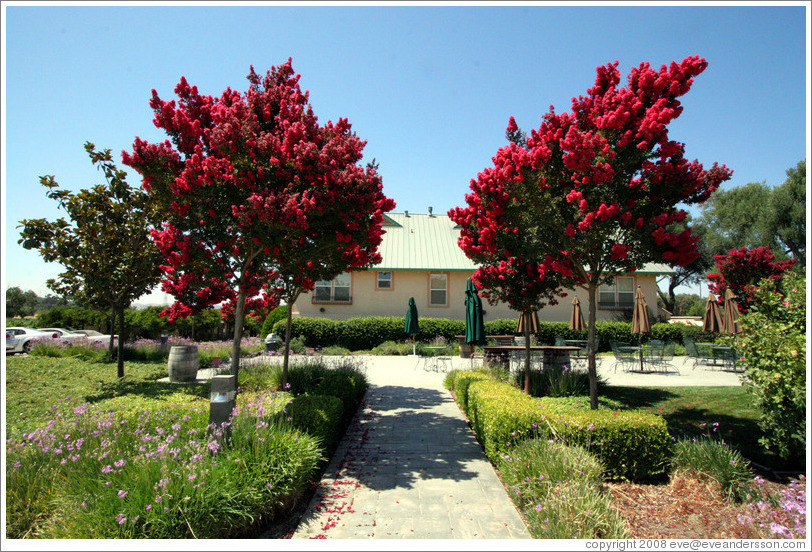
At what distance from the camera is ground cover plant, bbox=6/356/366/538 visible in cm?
318

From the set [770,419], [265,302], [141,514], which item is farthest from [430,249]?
[141,514]

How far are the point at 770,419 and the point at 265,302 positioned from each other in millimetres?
8245

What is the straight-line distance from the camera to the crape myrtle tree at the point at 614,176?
18.5 ft

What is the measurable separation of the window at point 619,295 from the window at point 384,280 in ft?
36.9

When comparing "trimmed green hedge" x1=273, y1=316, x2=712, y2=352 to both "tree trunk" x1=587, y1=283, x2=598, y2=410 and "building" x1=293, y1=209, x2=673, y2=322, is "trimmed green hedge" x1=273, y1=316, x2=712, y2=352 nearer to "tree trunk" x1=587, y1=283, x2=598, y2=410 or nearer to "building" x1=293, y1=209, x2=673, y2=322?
"building" x1=293, y1=209, x2=673, y2=322

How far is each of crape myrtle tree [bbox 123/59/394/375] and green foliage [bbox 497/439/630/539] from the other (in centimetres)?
377

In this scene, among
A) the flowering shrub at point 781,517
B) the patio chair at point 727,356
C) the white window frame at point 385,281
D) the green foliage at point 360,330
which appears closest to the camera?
the flowering shrub at point 781,517

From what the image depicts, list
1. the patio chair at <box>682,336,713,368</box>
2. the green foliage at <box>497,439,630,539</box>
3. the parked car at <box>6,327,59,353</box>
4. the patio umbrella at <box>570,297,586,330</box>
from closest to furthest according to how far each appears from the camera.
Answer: the green foliage at <box>497,439,630,539</box> → the patio umbrella at <box>570,297,586,330</box> → the patio chair at <box>682,336,713,368</box> → the parked car at <box>6,327,59,353</box>

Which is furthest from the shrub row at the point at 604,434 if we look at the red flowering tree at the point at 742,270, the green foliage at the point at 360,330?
the green foliage at the point at 360,330

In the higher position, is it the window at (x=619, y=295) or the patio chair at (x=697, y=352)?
the window at (x=619, y=295)

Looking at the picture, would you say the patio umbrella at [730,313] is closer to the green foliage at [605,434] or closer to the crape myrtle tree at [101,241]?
the green foliage at [605,434]

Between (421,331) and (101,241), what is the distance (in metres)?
13.1

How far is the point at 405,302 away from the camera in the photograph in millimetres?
22250

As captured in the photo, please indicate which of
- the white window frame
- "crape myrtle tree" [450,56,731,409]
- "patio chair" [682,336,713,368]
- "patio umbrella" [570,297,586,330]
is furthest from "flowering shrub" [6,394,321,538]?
the white window frame
